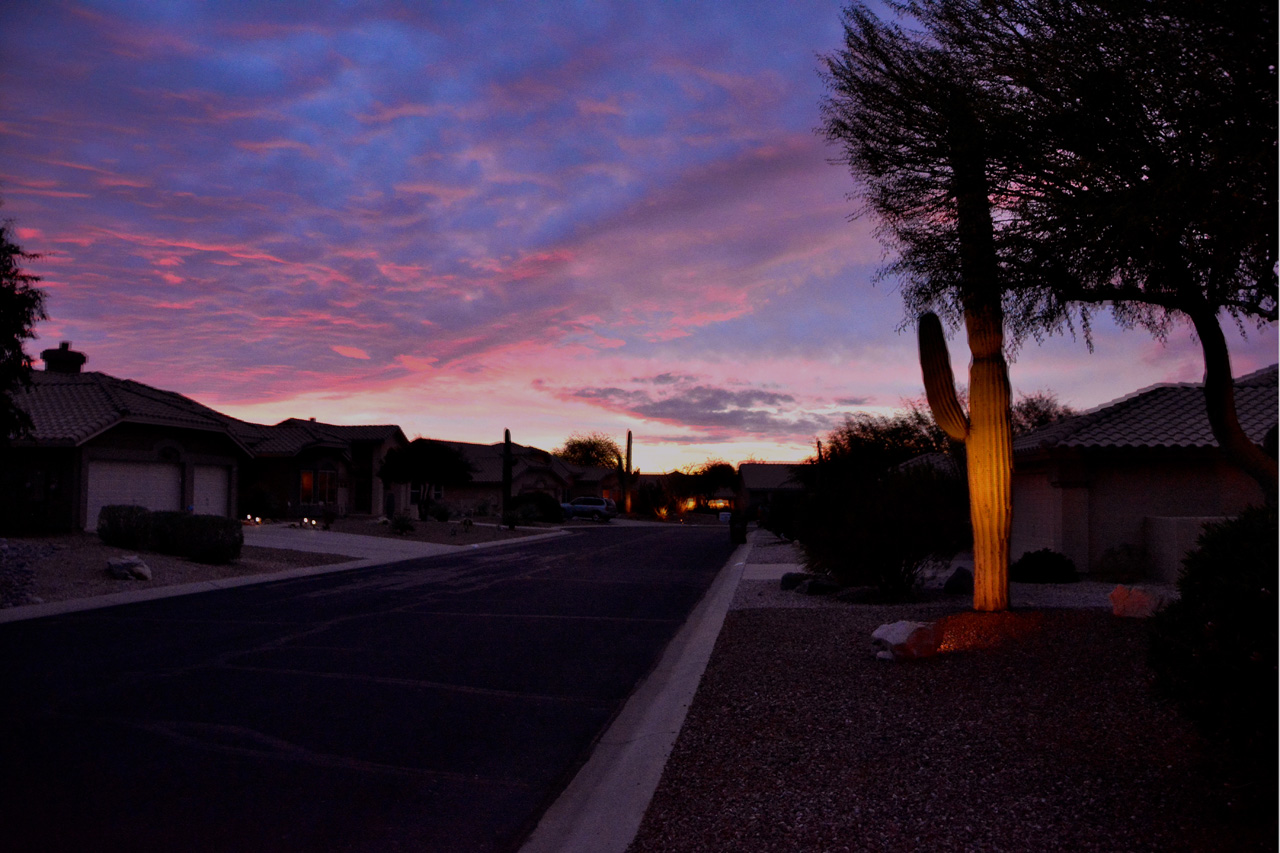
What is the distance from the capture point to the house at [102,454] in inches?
1107

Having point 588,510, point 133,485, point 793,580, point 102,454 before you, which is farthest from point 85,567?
point 588,510

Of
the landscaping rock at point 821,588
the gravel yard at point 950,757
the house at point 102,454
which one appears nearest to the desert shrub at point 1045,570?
the landscaping rock at point 821,588

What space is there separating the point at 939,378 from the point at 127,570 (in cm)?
1555

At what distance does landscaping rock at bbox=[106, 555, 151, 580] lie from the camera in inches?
734

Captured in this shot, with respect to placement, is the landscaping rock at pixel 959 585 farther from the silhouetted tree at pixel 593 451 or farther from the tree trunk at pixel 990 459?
the silhouetted tree at pixel 593 451

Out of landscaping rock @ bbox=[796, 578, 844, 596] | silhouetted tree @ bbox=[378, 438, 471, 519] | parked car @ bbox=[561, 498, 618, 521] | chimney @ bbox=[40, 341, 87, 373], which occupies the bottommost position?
parked car @ bbox=[561, 498, 618, 521]

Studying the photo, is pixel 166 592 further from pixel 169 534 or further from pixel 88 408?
pixel 88 408

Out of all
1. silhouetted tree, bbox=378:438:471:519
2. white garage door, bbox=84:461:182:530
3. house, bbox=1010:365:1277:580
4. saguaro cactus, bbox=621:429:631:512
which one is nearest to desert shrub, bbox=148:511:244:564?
white garage door, bbox=84:461:182:530

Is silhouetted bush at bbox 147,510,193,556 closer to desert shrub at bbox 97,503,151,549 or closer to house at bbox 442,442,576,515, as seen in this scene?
desert shrub at bbox 97,503,151,549

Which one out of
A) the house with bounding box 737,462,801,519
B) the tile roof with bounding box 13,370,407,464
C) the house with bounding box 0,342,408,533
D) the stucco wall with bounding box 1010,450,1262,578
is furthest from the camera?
the house with bounding box 737,462,801,519

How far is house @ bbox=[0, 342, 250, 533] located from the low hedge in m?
3.44

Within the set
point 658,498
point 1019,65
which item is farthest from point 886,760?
point 658,498

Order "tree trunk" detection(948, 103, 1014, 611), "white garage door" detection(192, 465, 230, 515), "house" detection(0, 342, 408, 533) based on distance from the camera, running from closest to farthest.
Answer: "tree trunk" detection(948, 103, 1014, 611)
"house" detection(0, 342, 408, 533)
"white garage door" detection(192, 465, 230, 515)

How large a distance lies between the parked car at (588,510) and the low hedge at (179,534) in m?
44.4
